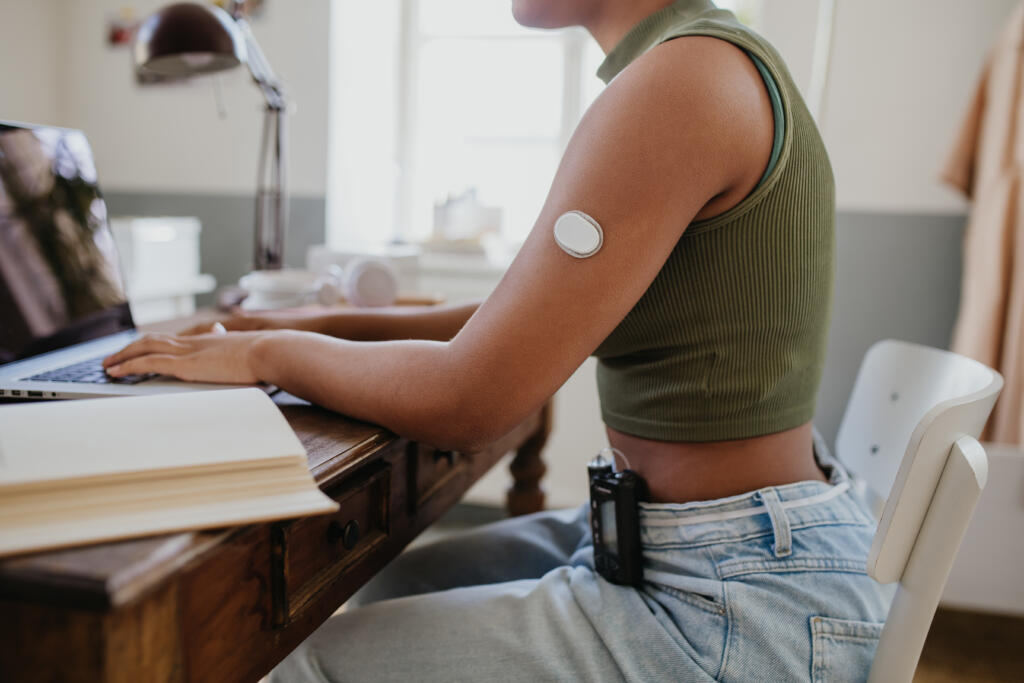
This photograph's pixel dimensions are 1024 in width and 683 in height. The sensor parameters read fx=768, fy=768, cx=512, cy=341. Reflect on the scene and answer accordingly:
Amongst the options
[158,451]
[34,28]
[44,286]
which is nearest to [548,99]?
[34,28]

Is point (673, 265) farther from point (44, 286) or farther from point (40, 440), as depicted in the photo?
point (44, 286)

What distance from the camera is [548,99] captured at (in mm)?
2625

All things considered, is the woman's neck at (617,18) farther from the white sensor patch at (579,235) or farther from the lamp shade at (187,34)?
the lamp shade at (187,34)

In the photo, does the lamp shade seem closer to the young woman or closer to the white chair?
the young woman

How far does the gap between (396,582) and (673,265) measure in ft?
1.85

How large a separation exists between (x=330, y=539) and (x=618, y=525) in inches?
10.2

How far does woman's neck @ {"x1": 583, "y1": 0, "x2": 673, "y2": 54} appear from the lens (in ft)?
2.70

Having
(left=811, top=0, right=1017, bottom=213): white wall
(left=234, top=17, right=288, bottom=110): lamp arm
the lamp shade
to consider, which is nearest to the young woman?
the lamp shade

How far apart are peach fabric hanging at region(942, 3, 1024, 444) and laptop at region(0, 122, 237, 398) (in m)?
1.88

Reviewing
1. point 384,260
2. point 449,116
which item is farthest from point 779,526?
point 449,116

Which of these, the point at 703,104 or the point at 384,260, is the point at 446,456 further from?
the point at 384,260

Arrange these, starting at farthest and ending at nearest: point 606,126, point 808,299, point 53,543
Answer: point 808,299 < point 606,126 < point 53,543

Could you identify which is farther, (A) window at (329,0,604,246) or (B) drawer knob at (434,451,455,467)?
(A) window at (329,0,604,246)

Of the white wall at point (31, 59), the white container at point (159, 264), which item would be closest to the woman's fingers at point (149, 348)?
the white container at point (159, 264)
